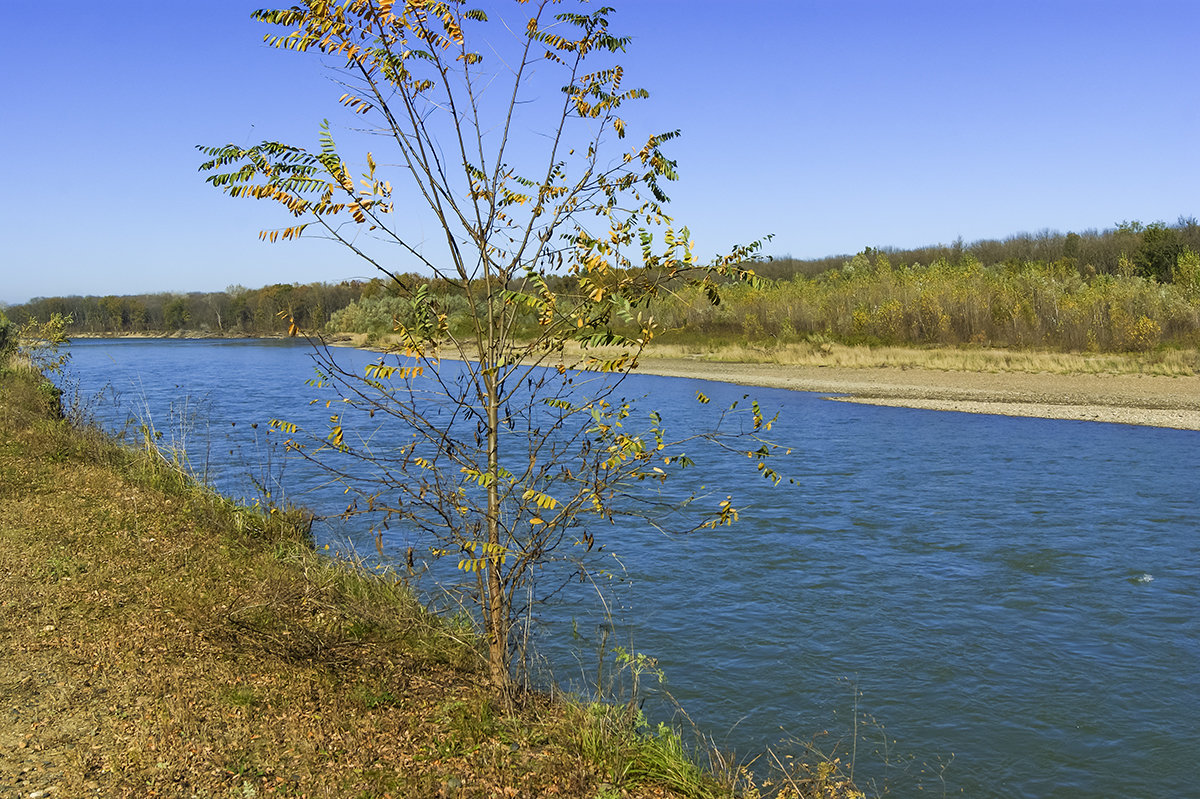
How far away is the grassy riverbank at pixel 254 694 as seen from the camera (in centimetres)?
467

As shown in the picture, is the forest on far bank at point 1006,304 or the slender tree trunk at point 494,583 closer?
the slender tree trunk at point 494,583

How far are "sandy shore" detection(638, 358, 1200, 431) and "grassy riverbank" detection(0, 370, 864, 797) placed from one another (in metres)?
27.8

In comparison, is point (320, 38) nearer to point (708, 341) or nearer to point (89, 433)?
point (89, 433)

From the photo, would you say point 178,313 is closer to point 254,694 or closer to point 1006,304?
point 1006,304

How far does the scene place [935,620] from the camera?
1019cm

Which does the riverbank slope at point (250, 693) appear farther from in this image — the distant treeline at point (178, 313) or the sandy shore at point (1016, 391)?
the distant treeline at point (178, 313)

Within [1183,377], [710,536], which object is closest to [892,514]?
[710,536]

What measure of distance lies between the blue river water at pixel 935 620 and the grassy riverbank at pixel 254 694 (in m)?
1.18

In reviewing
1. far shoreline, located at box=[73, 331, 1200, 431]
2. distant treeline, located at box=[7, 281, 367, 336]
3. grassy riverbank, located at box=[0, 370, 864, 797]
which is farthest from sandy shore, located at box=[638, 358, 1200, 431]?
distant treeline, located at box=[7, 281, 367, 336]

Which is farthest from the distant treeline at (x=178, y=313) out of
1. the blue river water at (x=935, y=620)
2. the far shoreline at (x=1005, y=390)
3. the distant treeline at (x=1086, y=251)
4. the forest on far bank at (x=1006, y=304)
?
the blue river water at (x=935, y=620)

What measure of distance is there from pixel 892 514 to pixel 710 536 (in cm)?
387

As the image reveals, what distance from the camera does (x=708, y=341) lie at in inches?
2443

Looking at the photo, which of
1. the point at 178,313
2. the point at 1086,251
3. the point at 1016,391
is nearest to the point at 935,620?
the point at 1016,391

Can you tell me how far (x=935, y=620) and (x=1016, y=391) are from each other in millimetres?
29605
